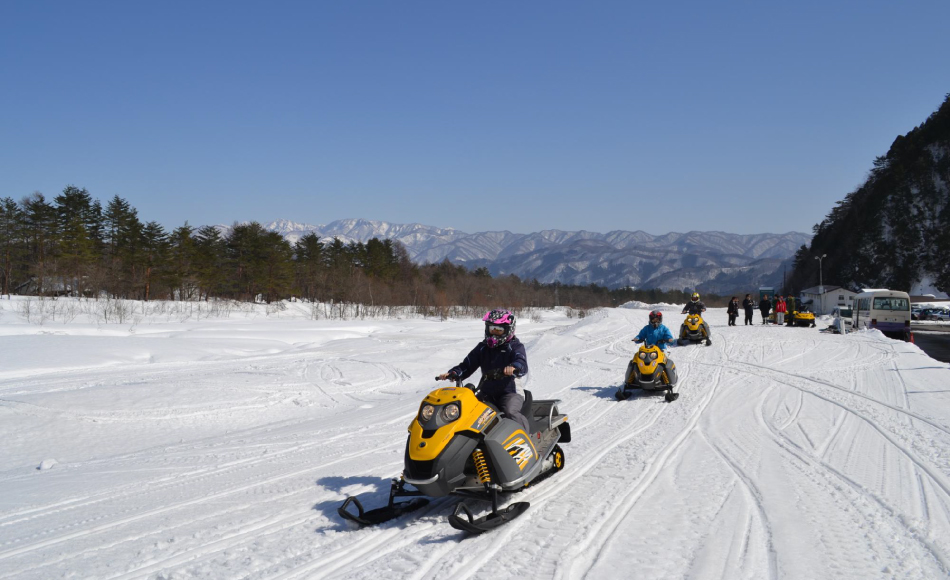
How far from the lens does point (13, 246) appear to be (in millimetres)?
46156

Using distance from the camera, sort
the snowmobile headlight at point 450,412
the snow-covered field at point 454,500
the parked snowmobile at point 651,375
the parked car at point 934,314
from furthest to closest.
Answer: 1. the parked car at point 934,314
2. the parked snowmobile at point 651,375
3. the snowmobile headlight at point 450,412
4. the snow-covered field at point 454,500

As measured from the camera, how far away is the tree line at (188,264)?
1854 inches

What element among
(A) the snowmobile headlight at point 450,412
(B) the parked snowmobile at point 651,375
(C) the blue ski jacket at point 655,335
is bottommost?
(B) the parked snowmobile at point 651,375

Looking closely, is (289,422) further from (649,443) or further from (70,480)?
(649,443)

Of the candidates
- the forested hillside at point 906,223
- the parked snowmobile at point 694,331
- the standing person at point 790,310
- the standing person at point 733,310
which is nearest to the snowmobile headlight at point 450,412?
the parked snowmobile at point 694,331

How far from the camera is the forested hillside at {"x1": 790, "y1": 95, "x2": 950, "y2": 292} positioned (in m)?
79.9

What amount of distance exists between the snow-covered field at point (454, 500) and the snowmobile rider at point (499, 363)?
1068 mm

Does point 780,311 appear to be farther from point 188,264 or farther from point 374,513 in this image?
point 188,264

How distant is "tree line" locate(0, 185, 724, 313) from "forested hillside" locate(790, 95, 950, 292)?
49861 millimetres

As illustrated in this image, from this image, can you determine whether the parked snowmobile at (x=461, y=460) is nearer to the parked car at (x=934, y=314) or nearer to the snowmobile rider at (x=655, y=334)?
the snowmobile rider at (x=655, y=334)

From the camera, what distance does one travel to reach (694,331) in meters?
22.1

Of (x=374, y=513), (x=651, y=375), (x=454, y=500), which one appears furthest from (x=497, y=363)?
(x=651, y=375)

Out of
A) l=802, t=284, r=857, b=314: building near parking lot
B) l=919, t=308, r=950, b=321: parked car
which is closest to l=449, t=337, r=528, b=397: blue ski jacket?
l=919, t=308, r=950, b=321: parked car

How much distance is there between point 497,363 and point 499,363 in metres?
0.03
